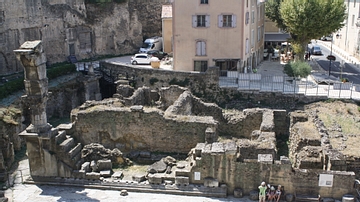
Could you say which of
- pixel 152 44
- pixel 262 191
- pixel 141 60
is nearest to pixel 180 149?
pixel 262 191

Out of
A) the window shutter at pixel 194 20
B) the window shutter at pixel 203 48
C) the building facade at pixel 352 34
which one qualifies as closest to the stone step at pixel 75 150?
the window shutter at pixel 203 48

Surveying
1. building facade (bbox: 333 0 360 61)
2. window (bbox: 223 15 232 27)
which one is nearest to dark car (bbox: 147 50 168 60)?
window (bbox: 223 15 232 27)

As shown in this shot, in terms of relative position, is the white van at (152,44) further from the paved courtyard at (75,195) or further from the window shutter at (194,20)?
the paved courtyard at (75,195)

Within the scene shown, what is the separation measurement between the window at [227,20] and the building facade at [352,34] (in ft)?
70.9

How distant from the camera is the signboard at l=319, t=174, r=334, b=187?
21.5 m

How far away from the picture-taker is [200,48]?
41938mm

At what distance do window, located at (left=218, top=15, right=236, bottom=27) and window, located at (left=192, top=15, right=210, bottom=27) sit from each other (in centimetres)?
108

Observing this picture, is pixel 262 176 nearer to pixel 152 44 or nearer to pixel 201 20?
pixel 201 20

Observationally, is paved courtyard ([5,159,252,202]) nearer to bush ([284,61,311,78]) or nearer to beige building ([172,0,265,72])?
bush ([284,61,311,78])

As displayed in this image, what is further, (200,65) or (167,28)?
(167,28)

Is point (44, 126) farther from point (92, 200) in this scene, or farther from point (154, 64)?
point (154, 64)

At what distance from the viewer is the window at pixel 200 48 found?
41.8m

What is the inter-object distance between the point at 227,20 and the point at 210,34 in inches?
77.4

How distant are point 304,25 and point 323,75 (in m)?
5.47
